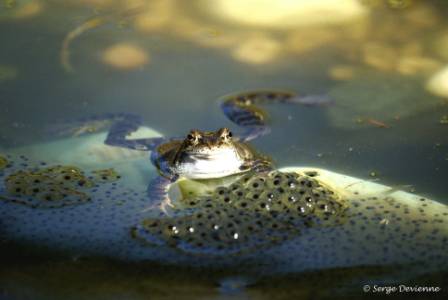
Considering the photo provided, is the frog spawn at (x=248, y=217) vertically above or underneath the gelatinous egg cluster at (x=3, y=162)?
underneath

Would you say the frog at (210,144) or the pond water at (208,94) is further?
the frog at (210,144)

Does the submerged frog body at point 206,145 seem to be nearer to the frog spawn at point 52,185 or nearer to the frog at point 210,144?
the frog at point 210,144

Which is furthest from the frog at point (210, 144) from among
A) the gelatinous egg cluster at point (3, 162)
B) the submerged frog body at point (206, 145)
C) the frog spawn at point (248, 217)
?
the gelatinous egg cluster at point (3, 162)

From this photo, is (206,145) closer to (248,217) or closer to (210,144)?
(210,144)

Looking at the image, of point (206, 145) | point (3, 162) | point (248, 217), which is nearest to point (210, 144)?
point (206, 145)

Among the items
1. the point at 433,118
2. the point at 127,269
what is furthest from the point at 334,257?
the point at 433,118

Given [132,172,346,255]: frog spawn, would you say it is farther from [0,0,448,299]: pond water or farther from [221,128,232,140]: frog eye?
[221,128,232,140]: frog eye

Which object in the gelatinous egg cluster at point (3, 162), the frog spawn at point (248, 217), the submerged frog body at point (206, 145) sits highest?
the submerged frog body at point (206, 145)

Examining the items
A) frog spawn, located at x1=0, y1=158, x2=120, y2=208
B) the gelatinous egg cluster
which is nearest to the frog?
frog spawn, located at x1=0, y1=158, x2=120, y2=208
